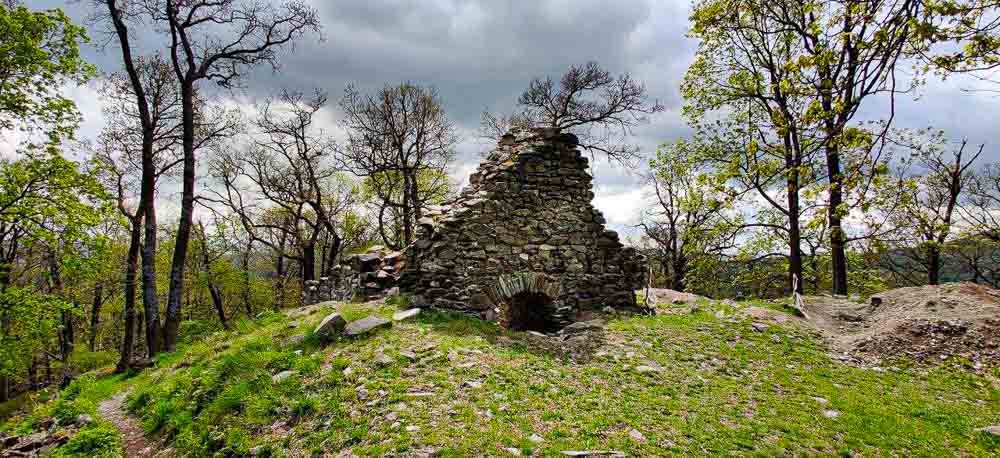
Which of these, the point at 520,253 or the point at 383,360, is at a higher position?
the point at 520,253

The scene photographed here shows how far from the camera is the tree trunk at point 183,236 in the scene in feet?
37.1

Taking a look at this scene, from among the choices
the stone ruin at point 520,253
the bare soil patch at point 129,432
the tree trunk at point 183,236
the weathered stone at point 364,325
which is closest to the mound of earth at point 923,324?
the stone ruin at point 520,253

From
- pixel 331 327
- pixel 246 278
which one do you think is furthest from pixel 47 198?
pixel 246 278

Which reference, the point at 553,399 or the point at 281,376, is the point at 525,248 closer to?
the point at 553,399

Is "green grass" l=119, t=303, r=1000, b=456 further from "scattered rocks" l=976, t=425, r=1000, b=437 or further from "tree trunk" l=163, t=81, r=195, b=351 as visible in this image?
"tree trunk" l=163, t=81, r=195, b=351

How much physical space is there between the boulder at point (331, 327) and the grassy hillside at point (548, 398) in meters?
0.22

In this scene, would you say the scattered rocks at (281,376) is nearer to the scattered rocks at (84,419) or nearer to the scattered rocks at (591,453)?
the scattered rocks at (84,419)

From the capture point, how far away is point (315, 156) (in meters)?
20.1

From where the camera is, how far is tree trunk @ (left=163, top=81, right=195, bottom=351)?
11.3m

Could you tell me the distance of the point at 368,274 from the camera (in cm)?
986

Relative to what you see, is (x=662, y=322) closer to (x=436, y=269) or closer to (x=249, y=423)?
(x=436, y=269)

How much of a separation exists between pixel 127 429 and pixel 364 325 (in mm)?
4069

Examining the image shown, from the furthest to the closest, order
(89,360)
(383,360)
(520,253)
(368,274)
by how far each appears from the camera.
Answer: (89,360)
(368,274)
(520,253)
(383,360)

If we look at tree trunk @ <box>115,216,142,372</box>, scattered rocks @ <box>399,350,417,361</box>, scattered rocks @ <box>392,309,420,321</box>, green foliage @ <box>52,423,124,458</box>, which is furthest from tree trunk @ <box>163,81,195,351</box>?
scattered rocks @ <box>399,350,417,361</box>
